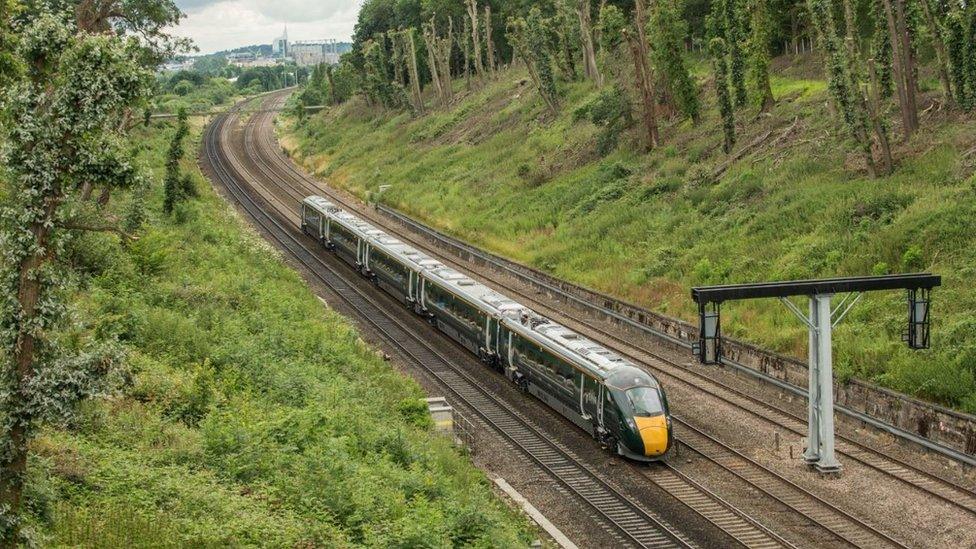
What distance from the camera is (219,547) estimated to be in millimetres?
17047

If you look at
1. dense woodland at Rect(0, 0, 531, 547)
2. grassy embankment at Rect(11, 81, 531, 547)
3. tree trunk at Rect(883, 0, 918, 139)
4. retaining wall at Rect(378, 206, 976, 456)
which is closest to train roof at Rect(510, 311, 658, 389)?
dense woodland at Rect(0, 0, 531, 547)

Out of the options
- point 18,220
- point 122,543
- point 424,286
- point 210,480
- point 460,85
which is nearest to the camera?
point 18,220

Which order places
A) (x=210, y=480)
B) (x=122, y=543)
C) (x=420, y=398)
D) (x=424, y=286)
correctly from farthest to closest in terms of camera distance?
(x=424, y=286) → (x=420, y=398) → (x=210, y=480) → (x=122, y=543)

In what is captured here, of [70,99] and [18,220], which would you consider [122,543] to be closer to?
[18,220]

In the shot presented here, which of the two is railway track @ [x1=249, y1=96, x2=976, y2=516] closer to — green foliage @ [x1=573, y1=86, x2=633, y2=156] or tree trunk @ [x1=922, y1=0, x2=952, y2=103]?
green foliage @ [x1=573, y1=86, x2=633, y2=156]

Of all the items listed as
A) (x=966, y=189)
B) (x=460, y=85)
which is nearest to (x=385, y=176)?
(x=460, y=85)

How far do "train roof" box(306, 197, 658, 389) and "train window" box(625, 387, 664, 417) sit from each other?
0.23 meters

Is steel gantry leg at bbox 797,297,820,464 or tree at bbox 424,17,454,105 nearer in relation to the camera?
steel gantry leg at bbox 797,297,820,464

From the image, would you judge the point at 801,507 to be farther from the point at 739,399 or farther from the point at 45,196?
the point at 45,196

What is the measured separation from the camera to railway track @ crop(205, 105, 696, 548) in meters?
24.3

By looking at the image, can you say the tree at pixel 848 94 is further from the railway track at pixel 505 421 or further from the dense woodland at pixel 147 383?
the dense woodland at pixel 147 383

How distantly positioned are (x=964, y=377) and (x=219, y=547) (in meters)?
22.4

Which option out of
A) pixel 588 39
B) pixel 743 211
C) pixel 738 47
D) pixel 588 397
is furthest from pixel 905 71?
pixel 588 39

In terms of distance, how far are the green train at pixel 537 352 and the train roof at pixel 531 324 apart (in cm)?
3
